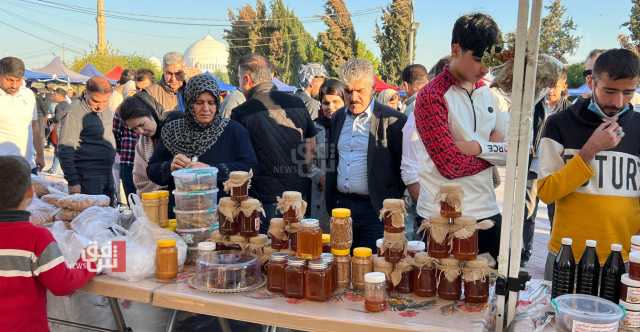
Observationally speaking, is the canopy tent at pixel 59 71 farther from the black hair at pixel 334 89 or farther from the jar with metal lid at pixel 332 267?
the jar with metal lid at pixel 332 267

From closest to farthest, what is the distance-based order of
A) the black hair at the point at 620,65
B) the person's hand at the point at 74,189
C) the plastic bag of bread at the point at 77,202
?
the black hair at the point at 620,65 → the plastic bag of bread at the point at 77,202 → the person's hand at the point at 74,189

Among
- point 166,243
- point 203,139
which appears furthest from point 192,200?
point 203,139

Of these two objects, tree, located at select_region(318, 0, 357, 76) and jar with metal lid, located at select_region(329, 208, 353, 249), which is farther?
tree, located at select_region(318, 0, 357, 76)

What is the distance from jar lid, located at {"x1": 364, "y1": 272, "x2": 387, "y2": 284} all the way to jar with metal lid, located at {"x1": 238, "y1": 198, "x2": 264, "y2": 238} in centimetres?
60

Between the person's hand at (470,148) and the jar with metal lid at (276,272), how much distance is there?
0.81m

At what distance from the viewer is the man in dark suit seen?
278 centimetres

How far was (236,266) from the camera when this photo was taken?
1962mm

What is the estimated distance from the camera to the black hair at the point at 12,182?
1.93 meters

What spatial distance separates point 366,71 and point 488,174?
95 cm

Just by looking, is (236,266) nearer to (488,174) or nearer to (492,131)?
(488,174)

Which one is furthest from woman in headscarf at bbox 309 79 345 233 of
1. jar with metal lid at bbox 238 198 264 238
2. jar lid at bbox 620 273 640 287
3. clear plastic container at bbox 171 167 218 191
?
jar lid at bbox 620 273 640 287

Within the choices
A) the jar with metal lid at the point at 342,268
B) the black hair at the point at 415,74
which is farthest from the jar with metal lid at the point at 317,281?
the black hair at the point at 415,74

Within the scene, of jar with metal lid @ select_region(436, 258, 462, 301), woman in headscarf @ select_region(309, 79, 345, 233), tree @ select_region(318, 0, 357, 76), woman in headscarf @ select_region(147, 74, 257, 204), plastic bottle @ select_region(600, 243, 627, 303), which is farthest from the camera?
tree @ select_region(318, 0, 357, 76)

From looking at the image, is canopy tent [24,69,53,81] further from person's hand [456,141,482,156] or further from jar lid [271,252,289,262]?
person's hand [456,141,482,156]
